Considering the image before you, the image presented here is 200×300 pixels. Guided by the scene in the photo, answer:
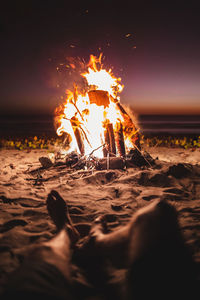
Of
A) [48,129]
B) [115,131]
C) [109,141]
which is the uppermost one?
[48,129]

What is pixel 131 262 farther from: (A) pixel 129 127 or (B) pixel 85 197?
(A) pixel 129 127

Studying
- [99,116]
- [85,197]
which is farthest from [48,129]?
[85,197]

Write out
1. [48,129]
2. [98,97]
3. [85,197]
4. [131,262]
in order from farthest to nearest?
[48,129] → [98,97] → [85,197] → [131,262]

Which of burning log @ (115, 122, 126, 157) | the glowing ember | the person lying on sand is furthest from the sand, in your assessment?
the glowing ember

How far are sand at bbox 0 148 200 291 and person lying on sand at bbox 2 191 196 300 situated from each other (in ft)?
1.22

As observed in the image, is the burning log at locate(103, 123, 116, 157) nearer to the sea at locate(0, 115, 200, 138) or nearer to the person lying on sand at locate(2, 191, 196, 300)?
the sea at locate(0, 115, 200, 138)

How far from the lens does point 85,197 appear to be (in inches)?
121

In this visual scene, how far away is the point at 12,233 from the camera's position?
204cm

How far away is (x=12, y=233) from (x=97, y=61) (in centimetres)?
439

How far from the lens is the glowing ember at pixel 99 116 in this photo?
173 inches

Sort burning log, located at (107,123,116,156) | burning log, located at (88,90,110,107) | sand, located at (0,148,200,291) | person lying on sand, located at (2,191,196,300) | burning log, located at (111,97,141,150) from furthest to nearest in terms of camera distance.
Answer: burning log, located at (111,97,141,150), burning log, located at (107,123,116,156), burning log, located at (88,90,110,107), sand, located at (0,148,200,291), person lying on sand, located at (2,191,196,300)

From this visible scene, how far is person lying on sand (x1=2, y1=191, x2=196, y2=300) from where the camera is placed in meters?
1.05

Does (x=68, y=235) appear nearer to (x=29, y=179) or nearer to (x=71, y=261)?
(x=71, y=261)

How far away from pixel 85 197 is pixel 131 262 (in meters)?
1.74
